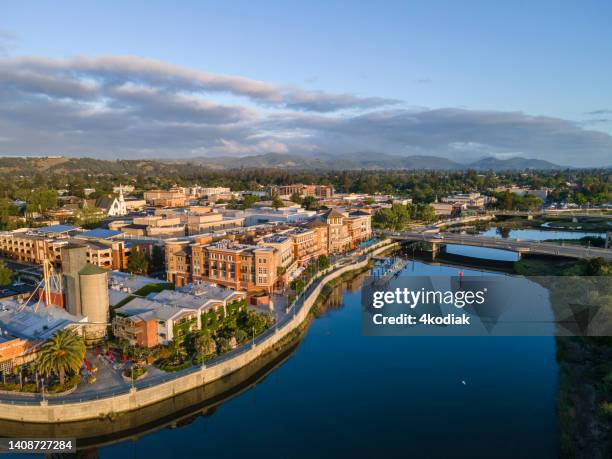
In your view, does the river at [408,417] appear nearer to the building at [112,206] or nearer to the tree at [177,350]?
the tree at [177,350]

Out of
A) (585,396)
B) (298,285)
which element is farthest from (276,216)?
(585,396)

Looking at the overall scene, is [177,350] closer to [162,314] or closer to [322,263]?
[162,314]

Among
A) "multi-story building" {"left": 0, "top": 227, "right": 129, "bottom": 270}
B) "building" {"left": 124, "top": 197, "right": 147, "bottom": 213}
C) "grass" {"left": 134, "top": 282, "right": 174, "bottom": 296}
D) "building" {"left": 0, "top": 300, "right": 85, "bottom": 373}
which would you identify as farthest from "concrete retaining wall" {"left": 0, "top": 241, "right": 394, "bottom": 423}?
"building" {"left": 124, "top": 197, "right": 147, "bottom": 213}

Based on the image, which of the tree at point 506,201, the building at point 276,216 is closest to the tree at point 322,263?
the building at point 276,216

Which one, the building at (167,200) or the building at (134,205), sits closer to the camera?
the building at (167,200)

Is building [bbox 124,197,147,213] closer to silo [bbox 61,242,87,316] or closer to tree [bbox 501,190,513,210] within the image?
silo [bbox 61,242,87,316]

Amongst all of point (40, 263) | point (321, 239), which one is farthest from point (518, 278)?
point (40, 263)
